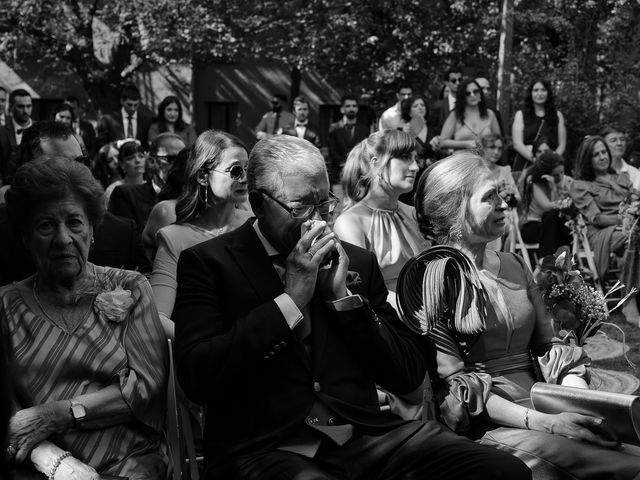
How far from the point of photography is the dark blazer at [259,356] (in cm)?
317

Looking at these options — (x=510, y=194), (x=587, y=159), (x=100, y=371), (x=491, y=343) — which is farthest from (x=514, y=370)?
(x=587, y=159)

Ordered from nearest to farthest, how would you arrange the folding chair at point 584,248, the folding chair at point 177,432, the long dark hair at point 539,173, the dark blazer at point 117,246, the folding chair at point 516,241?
the folding chair at point 177,432, the dark blazer at point 117,246, the folding chair at point 584,248, the folding chair at point 516,241, the long dark hair at point 539,173

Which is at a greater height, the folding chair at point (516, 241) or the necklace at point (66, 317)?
the necklace at point (66, 317)

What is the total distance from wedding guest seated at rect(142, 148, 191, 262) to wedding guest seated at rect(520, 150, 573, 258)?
192 inches

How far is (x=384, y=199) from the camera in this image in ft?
18.1

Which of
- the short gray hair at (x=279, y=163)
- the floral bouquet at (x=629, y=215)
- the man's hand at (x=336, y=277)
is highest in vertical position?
the short gray hair at (x=279, y=163)

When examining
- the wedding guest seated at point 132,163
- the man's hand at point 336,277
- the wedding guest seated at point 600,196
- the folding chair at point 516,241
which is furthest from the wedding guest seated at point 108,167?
the man's hand at point 336,277

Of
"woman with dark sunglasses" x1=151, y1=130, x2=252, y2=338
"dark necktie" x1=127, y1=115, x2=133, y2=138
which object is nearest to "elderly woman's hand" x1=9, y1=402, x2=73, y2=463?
"woman with dark sunglasses" x1=151, y1=130, x2=252, y2=338

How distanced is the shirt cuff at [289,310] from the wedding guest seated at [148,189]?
346 cm

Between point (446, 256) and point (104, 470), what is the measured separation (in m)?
1.53

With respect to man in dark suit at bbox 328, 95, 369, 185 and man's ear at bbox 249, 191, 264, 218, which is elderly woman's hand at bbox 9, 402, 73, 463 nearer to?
man's ear at bbox 249, 191, 264, 218

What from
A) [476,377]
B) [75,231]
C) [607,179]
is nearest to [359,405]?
[476,377]

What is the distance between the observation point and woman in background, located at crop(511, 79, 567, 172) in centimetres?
1164

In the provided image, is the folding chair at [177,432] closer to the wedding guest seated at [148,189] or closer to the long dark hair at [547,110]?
the wedding guest seated at [148,189]
